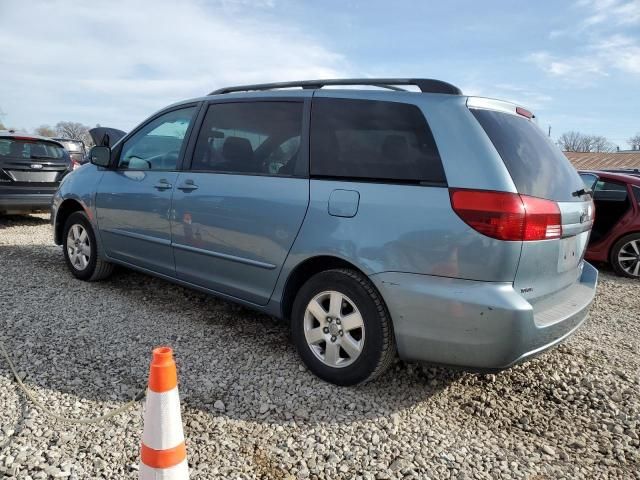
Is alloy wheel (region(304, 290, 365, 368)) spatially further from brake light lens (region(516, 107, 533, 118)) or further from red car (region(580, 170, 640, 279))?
red car (region(580, 170, 640, 279))

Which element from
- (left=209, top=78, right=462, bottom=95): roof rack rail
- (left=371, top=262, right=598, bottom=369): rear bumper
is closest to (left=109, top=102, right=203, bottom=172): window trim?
(left=209, top=78, right=462, bottom=95): roof rack rail

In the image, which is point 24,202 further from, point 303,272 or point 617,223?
point 617,223

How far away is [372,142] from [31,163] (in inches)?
278

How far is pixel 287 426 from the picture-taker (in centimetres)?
255

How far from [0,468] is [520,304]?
2473 millimetres

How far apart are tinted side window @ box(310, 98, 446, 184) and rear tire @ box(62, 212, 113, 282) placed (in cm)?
280

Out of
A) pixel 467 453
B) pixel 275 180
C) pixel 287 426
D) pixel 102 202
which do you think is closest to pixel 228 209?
pixel 275 180

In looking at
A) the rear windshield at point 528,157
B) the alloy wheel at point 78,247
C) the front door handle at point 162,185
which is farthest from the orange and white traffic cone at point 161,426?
the alloy wheel at point 78,247

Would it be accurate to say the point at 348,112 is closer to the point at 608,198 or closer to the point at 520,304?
the point at 520,304

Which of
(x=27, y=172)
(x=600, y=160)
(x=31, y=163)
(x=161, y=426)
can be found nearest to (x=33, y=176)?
(x=27, y=172)

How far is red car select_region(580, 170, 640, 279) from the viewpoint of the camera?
655cm

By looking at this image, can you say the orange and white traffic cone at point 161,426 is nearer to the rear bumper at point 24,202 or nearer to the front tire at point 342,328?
the front tire at point 342,328

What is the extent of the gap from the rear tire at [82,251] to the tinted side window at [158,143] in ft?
2.70

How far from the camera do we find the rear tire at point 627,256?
21.4 feet
